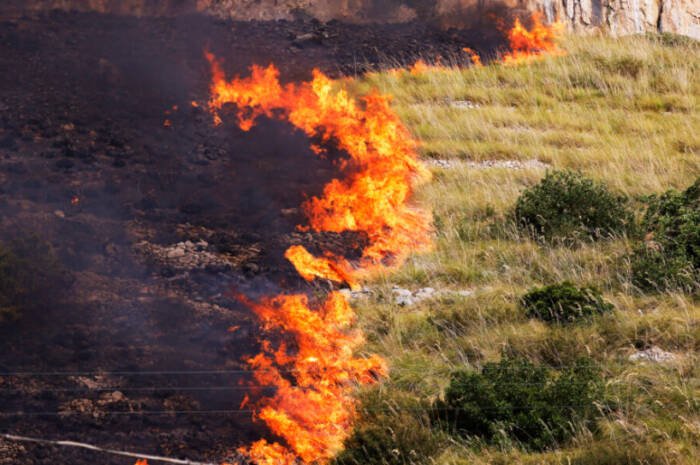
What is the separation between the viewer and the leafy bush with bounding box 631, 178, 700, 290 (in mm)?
11078

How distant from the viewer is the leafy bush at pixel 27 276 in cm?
1045

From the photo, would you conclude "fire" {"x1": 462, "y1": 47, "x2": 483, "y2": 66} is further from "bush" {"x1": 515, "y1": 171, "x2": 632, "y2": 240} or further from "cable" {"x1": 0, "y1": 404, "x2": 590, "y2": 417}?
"cable" {"x1": 0, "y1": 404, "x2": 590, "y2": 417}

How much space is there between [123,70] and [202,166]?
10.6ft

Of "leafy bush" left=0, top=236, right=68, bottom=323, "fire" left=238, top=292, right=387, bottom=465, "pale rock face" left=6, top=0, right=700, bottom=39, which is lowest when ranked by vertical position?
"fire" left=238, top=292, right=387, bottom=465

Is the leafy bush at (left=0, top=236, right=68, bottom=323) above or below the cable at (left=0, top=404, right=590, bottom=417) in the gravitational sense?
above

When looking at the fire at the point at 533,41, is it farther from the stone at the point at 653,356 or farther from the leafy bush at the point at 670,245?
the stone at the point at 653,356

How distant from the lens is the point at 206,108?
649 inches

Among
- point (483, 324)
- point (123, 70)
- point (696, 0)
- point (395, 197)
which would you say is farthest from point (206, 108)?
point (696, 0)

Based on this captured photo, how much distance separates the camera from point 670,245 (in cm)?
1177

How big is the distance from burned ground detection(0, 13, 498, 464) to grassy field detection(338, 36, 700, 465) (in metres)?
1.50

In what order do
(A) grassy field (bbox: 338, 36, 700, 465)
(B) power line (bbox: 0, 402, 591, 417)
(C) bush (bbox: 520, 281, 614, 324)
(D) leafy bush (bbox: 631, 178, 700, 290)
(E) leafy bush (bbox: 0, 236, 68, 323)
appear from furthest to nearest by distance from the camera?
(D) leafy bush (bbox: 631, 178, 700, 290) < (E) leafy bush (bbox: 0, 236, 68, 323) < (C) bush (bbox: 520, 281, 614, 324) < (B) power line (bbox: 0, 402, 591, 417) < (A) grassy field (bbox: 338, 36, 700, 465)

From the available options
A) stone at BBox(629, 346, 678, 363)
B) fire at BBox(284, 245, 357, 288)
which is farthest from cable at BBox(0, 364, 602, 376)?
fire at BBox(284, 245, 357, 288)

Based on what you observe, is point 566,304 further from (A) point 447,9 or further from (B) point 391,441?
(A) point 447,9

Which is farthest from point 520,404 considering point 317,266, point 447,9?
point 447,9
